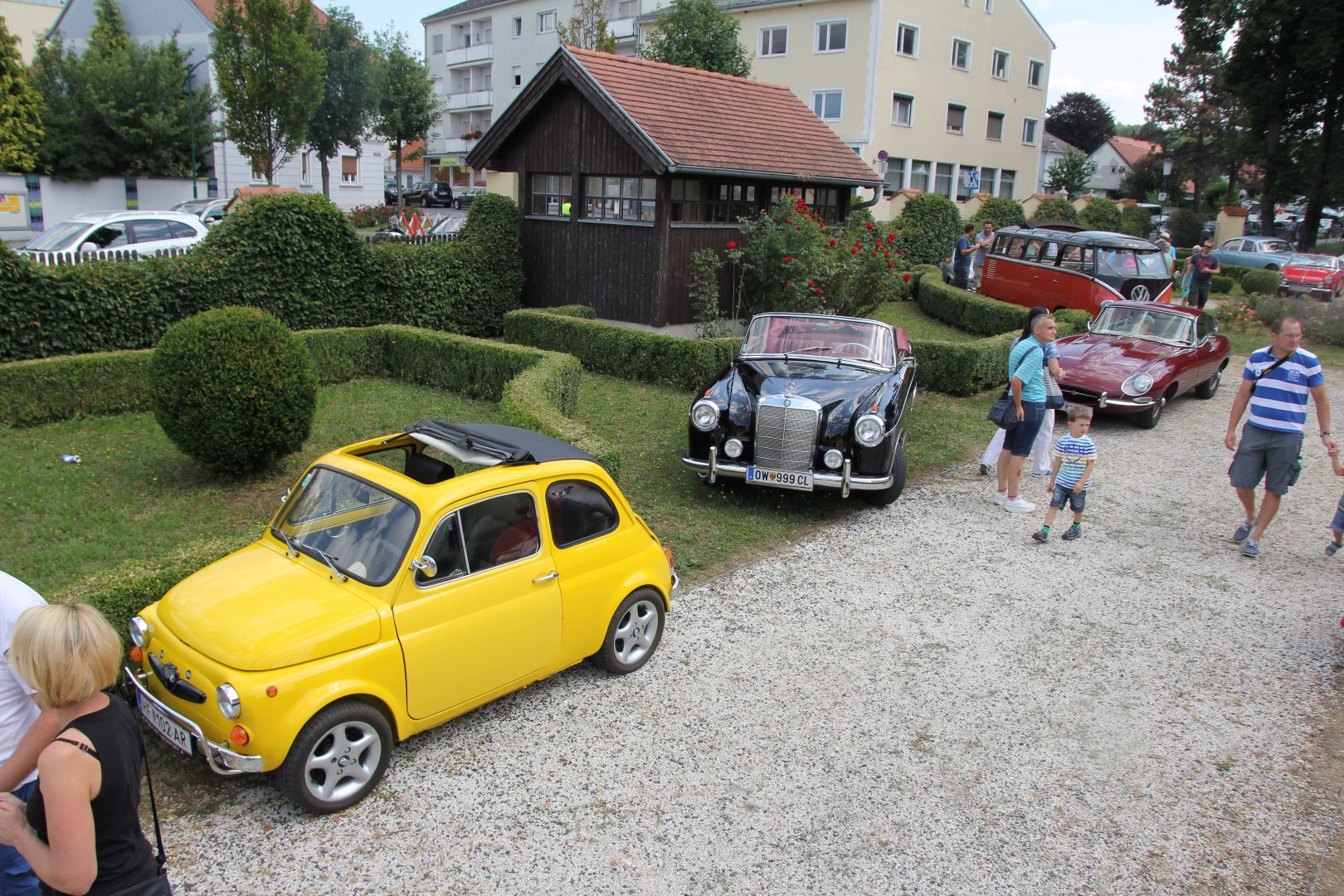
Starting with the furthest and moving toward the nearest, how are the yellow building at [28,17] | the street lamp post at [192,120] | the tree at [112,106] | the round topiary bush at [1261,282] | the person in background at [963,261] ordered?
the yellow building at [28,17] → the street lamp post at [192,120] → the tree at [112,106] → the round topiary bush at [1261,282] → the person in background at [963,261]

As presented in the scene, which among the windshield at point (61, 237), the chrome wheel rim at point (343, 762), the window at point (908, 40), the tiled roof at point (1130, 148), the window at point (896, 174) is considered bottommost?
the chrome wheel rim at point (343, 762)

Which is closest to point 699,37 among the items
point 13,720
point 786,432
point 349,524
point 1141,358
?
point 1141,358

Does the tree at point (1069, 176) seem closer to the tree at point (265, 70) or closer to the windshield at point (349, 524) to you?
the tree at point (265, 70)

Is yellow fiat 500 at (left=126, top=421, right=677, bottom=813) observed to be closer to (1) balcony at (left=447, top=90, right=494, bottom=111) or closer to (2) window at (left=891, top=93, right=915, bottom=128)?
(2) window at (left=891, top=93, right=915, bottom=128)

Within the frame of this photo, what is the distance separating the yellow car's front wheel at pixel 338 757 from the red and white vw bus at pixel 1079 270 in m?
16.6

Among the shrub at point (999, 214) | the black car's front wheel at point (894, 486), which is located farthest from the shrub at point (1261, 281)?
the black car's front wheel at point (894, 486)

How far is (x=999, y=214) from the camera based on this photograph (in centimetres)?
2931

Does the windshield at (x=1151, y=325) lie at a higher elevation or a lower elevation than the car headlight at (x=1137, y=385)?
higher

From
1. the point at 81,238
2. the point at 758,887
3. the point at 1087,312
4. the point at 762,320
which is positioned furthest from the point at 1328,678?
the point at 81,238

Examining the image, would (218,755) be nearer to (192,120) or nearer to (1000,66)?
(192,120)

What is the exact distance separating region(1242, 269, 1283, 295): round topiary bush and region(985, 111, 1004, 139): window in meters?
19.6

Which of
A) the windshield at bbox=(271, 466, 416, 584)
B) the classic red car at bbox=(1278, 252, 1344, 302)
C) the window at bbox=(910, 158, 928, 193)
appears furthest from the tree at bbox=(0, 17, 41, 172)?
the classic red car at bbox=(1278, 252, 1344, 302)

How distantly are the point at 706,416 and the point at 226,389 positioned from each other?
454cm

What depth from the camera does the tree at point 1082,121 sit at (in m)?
72.4
